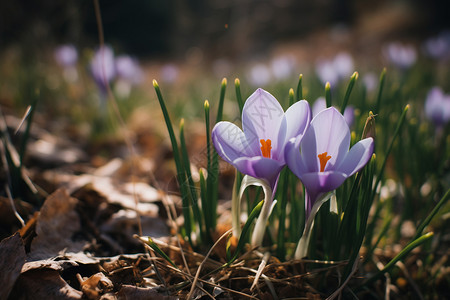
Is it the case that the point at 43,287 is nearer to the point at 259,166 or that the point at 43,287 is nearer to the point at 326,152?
the point at 259,166

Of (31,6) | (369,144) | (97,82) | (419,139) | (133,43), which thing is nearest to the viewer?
(369,144)

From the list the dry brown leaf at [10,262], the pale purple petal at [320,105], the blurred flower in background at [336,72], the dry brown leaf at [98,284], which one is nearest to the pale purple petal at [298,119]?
the pale purple petal at [320,105]

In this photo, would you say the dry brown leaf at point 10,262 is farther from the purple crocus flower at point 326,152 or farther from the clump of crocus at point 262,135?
the purple crocus flower at point 326,152

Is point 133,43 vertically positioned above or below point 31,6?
below

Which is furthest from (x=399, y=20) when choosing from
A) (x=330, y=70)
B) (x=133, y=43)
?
(x=330, y=70)

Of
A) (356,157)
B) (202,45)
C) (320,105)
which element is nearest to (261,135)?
(356,157)

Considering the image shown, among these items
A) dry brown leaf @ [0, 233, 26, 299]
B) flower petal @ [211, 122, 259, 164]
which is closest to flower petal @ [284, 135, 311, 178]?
flower petal @ [211, 122, 259, 164]

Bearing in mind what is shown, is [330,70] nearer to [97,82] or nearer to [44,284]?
[97,82]
